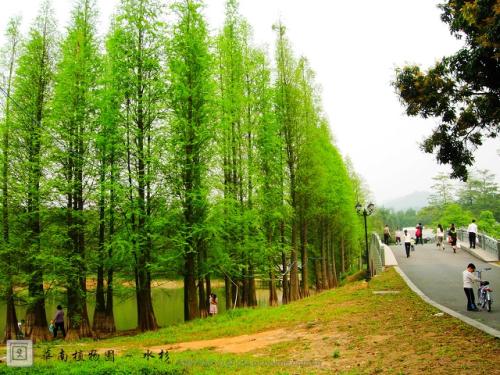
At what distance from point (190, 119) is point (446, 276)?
13985 millimetres

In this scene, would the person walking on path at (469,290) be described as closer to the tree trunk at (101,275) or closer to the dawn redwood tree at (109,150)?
the dawn redwood tree at (109,150)

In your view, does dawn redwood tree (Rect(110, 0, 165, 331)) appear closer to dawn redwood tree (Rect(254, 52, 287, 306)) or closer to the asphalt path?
dawn redwood tree (Rect(254, 52, 287, 306))

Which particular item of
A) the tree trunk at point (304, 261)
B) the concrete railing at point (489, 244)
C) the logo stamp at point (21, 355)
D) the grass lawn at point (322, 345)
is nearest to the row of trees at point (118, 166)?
the grass lawn at point (322, 345)

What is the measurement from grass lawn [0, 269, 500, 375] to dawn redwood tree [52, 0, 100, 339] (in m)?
4.61

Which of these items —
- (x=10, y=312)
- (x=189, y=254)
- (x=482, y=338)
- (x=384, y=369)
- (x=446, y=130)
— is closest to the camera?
(x=384, y=369)

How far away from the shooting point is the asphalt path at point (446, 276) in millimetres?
13491

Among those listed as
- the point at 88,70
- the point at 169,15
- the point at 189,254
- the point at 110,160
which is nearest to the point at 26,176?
the point at 110,160

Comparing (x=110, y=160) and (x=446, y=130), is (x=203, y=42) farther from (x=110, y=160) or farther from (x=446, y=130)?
(x=446, y=130)

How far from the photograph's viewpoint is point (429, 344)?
9875mm

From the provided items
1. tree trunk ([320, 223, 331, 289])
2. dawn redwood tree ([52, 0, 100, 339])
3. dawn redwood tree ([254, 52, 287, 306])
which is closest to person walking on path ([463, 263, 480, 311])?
dawn redwood tree ([254, 52, 287, 306])

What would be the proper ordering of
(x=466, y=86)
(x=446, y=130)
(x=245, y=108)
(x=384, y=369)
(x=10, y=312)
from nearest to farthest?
(x=384, y=369), (x=466, y=86), (x=446, y=130), (x=10, y=312), (x=245, y=108)

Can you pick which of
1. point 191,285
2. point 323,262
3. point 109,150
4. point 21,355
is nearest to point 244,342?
point 191,285

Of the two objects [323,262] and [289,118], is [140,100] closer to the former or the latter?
[289,118]

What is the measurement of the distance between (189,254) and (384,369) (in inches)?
469
